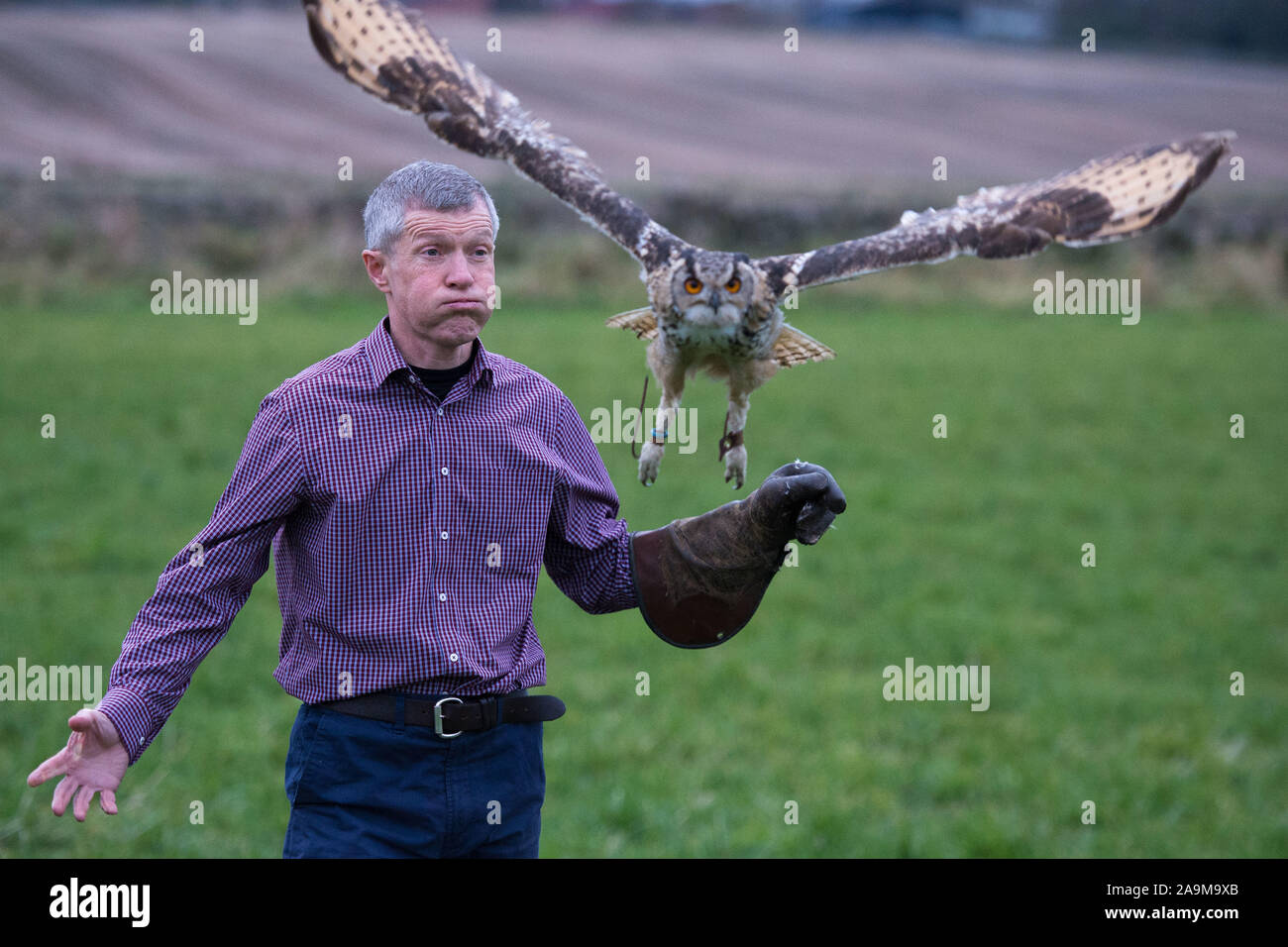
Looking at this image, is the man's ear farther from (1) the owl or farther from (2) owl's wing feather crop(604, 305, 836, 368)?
(2) owl's wing feather crop(604, 305, 836, 368)

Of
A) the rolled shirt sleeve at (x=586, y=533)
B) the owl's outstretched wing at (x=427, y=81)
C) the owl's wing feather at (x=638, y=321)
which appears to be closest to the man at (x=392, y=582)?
the rolled shirt sleeve at (x=586, y=533)

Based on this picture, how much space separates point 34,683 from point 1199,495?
49.0 ft

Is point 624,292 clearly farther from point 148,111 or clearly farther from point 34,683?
point 148,111

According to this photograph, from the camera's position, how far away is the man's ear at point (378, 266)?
3510 mm

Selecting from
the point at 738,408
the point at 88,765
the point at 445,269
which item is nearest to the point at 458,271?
the point at 445,269

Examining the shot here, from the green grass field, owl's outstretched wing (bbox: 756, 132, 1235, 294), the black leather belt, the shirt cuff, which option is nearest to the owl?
owl's outstretched wing (bbox: 756, 132, 1235, 294)

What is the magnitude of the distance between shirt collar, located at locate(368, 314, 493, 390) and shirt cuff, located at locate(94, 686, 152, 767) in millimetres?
1112

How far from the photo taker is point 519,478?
387 centimetres

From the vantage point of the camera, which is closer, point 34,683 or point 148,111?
point 34,683

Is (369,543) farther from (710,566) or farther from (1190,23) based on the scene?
(1190,23)

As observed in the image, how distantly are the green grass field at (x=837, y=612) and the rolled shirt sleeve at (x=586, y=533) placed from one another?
12.1 ft

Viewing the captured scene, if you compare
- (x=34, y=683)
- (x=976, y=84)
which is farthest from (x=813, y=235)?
(x=976, y=84)

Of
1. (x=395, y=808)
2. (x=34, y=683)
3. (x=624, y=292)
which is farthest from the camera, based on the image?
(x=624, y=292)

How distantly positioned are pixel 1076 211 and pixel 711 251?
1123 mm
